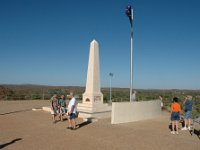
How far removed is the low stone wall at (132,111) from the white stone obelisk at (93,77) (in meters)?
3.29

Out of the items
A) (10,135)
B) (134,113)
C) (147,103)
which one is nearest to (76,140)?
(10,135)

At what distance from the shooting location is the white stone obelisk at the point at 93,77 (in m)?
16.7

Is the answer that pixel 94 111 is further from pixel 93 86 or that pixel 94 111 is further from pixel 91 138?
pixel 91 138

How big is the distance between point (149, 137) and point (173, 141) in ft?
3.09

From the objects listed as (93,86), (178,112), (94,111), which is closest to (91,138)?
(178,112)

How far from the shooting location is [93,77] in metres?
16.7

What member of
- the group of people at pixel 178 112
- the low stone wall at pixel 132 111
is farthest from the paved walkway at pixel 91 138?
the low stone wall at pixel 132 111

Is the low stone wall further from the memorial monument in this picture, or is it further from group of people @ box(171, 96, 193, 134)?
group of people @ box(171, 96, 193, 134)

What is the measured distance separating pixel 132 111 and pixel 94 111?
2.60 metres

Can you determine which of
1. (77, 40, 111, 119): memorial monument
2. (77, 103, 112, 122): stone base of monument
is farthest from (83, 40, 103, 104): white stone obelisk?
(77, 103, 112, 122): stone base of monument

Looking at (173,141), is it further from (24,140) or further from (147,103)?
(147,103)

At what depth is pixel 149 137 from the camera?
32.1 ft

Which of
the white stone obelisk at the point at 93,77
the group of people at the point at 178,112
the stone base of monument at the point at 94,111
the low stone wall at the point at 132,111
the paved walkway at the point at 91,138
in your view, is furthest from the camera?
the white stone obelisk at the point at 93,77

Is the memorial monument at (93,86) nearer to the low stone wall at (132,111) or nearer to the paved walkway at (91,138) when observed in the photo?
the low stone wall at (132,111)
